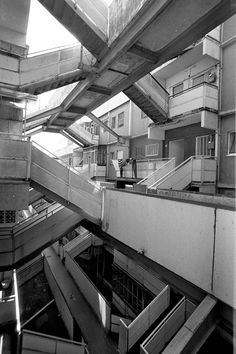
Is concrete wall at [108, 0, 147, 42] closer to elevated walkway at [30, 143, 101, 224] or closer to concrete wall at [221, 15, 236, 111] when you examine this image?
elevated walkway at [30, 143, 101, 224]

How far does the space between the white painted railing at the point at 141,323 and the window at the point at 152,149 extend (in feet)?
28.6

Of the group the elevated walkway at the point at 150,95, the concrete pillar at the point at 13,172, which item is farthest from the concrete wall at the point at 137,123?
the concrete pillar at the point at 13,172

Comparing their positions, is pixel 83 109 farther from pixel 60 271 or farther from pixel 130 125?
pixel 60 271

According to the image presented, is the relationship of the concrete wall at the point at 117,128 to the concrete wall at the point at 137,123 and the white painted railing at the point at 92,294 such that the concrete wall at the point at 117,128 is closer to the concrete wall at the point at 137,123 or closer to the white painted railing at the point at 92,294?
the concrete wall at the point at 137,123

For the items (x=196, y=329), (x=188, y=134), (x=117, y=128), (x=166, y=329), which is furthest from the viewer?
(x=117, y=128)

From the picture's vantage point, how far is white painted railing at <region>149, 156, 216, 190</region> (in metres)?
8.84

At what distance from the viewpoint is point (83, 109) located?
13.3 m

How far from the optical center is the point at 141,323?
6.27 meters

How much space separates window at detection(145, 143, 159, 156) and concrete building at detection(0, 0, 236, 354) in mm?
865

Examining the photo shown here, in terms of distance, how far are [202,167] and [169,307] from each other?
5.38m

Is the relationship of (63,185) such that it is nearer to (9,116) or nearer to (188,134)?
(9,116)

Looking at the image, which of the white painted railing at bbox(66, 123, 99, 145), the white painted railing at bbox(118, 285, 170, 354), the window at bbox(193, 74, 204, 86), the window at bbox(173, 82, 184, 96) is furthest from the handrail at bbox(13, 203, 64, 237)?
the white painted railing at bbox(66, 123, 99, 145)

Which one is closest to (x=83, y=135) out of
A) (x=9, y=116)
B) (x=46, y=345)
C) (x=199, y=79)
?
(x=9, y=116)

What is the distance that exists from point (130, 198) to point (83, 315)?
526 cm
